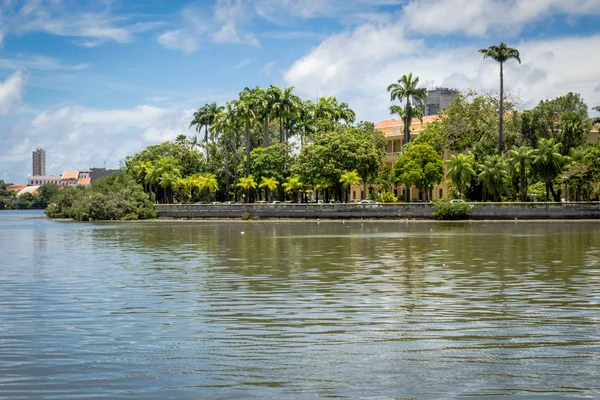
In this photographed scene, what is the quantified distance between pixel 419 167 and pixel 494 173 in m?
10.9

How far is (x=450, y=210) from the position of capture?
7944 centimetres

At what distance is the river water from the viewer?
36.2ft

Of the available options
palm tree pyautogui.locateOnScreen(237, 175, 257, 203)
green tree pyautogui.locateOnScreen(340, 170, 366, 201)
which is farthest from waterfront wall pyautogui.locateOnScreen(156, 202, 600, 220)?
palm tree pyautogui.locateOnScreen(237, 175, 257, 203)

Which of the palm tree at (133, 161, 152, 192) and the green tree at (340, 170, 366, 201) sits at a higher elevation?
the palm tree at (133, 161, 152, 192)

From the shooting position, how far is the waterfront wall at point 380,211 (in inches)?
3123

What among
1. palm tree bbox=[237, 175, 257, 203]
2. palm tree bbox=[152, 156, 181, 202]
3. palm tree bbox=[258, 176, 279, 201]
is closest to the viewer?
palm tree bbox=[258, 176, 279, 201]

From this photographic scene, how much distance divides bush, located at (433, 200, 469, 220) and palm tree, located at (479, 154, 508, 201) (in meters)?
6.41

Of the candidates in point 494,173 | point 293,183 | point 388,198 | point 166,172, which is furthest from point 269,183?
point 494,173

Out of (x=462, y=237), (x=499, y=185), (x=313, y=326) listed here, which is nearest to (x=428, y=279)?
(x=313, y=326)

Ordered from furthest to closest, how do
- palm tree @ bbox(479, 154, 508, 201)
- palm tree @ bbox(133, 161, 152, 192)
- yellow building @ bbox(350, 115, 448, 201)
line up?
palm tree @ bbox(133, 161, 152, 192) < yellow building @ bbox(350, 115, 448, 201) < palm tree @ bbox(479, 154, 508, 201)

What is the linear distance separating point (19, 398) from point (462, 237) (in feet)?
143

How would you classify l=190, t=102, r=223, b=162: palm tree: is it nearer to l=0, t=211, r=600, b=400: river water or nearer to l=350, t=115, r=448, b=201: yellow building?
l=350, t=115, r=448, b=201: yellow building

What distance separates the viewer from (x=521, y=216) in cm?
7900

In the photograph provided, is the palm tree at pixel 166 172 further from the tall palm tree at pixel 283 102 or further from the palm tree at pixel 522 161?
the palm tree at pixel 522 161
